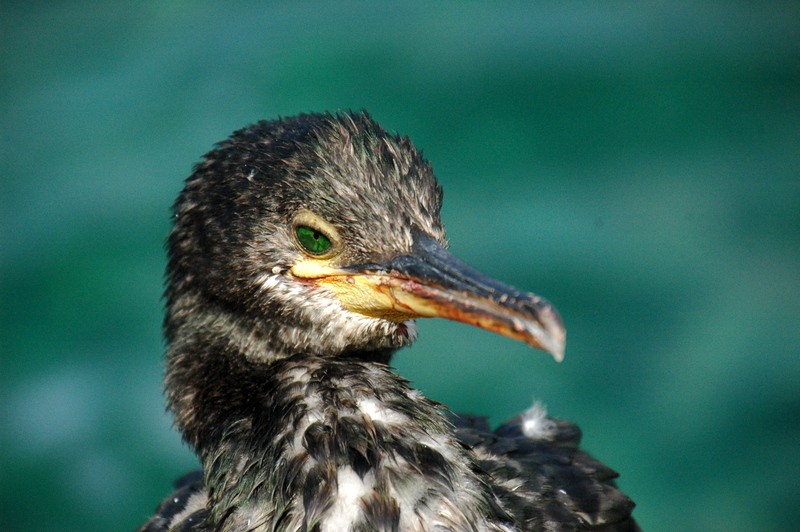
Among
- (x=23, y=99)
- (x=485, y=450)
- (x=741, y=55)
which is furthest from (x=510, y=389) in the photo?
(x=23, y=99)

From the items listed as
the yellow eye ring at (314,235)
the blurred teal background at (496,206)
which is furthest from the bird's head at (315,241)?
the blurred teal background at (496,206)

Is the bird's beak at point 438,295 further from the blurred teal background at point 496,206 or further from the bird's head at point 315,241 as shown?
the blurred teal background at point 496,206

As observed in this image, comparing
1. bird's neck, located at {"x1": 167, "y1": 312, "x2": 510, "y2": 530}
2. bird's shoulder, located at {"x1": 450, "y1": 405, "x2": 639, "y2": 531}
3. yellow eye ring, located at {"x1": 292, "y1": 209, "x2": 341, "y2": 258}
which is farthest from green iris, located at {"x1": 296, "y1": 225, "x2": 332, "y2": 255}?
bird's shoulder, located at {"x1": 450, "y1": 405, "x2": 639, "y2": 531}

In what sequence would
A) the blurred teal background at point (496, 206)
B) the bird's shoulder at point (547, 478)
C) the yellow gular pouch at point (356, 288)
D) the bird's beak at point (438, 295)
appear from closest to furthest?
the bird's beak at point (438, 295), the yellow gular pouch at point (356, 288), the bird's shoulder at point (547, 478), the blurred teal background at point (496, 206)

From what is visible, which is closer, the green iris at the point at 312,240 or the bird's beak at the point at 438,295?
the bird's beak at the point at 438,295

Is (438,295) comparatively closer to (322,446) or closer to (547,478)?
(322,446)

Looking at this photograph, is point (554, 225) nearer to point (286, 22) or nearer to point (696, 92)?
point (696, 92)

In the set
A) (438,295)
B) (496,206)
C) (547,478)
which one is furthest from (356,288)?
(496,206)
